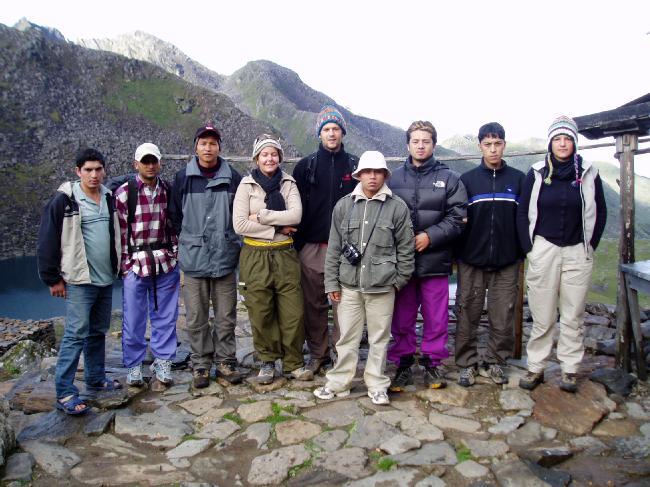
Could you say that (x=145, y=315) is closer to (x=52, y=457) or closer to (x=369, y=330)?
(x=52, y=457)

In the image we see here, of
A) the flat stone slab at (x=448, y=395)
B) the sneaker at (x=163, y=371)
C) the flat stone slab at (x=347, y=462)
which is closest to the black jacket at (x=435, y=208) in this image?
the flat stone slab at (x=448, y=395)

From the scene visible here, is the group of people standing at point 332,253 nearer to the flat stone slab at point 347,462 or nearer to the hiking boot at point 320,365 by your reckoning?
the hiking boot at point 320,365

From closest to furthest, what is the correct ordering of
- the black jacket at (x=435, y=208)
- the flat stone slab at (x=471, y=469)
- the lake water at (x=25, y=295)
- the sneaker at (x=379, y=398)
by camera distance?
the flat stone slab at (x=471, y=469)
the sneaker at (x=379, y=398)
the black jacket at (x=435, y=208)
the lake water at (x=25, y=295)

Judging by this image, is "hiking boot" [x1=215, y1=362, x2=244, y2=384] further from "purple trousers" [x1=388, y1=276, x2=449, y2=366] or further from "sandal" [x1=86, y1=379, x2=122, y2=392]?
"purple trousers" [x1=388, y1=276, x2=449, y2=366]

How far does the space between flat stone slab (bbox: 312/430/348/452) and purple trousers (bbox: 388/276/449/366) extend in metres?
1.12

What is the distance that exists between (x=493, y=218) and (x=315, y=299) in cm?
189

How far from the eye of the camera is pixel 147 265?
181 inches

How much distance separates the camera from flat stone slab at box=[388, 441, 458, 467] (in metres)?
3.45

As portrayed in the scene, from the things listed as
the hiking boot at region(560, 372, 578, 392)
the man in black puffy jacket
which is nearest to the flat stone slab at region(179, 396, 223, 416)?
the man in black puffy jacket

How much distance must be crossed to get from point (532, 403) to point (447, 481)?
1.48 m

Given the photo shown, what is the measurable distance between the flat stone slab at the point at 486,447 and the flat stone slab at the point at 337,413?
0.91m

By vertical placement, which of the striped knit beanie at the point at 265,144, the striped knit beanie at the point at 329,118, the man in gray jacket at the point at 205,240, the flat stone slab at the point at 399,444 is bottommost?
the flat stone slab at the point at 399,444

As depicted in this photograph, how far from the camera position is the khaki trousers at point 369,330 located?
436 cm

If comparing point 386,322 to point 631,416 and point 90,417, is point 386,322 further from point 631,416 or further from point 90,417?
point 90,417
